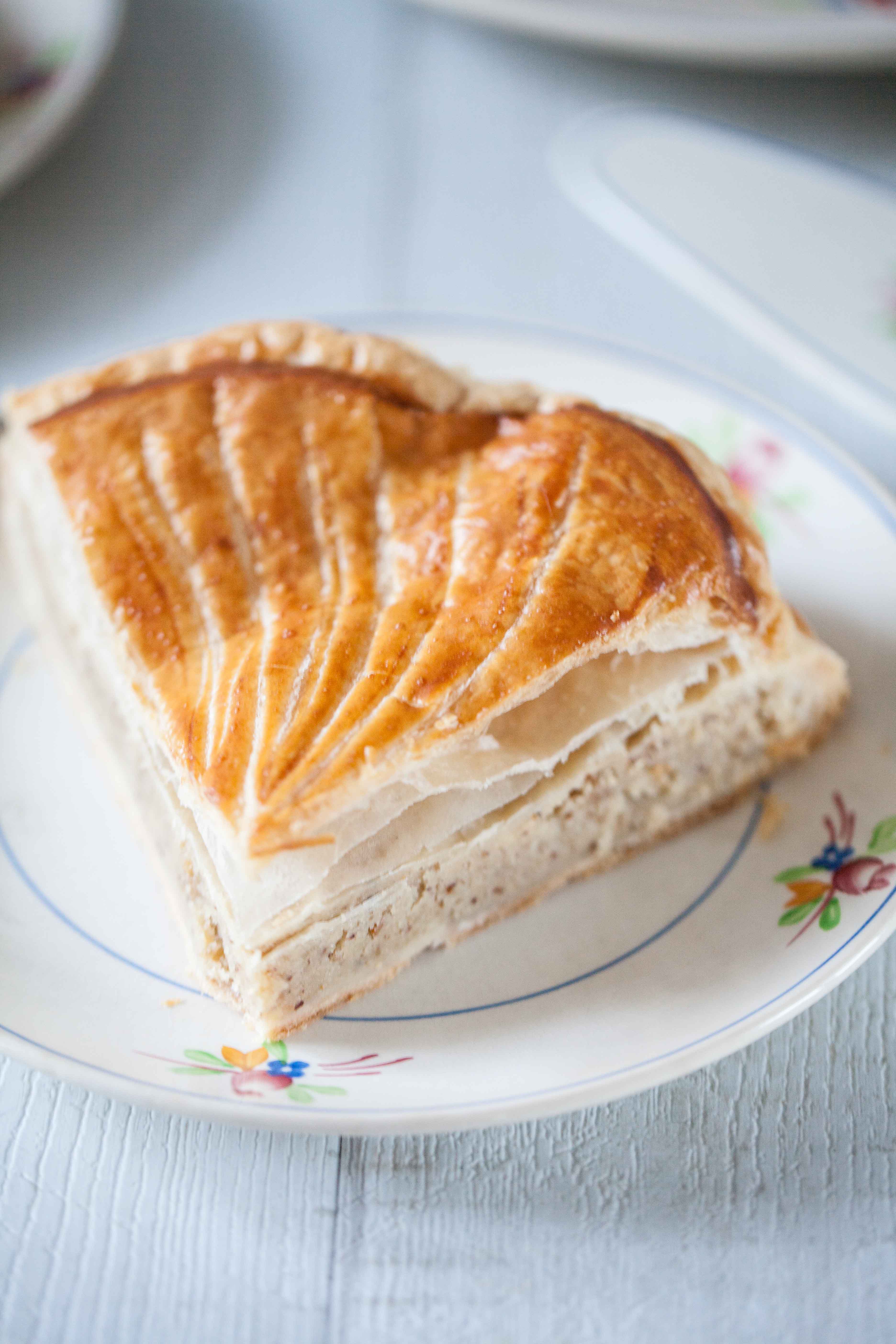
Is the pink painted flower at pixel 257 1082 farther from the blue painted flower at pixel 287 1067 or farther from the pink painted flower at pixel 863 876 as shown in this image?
the pink painted flower at pixel 863 876

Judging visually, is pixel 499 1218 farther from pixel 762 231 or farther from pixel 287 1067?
pixel 762 231

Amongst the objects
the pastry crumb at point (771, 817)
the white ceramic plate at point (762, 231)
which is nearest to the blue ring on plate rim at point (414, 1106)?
the pastry crumb at point (771, 817)

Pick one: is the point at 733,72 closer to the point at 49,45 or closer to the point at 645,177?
the point at 645,177

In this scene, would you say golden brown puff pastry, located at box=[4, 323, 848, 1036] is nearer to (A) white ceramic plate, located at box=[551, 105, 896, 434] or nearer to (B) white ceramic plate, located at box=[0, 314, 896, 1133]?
(B) white ceramic plate, located at box=[0, 314, 896, 1133]

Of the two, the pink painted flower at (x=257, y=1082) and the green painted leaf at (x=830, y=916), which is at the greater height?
the pink painted flower at (x=257, y=1082)

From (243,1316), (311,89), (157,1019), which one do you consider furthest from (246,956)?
(311,89)

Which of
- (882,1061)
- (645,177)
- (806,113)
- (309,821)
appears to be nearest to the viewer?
(309,821)
